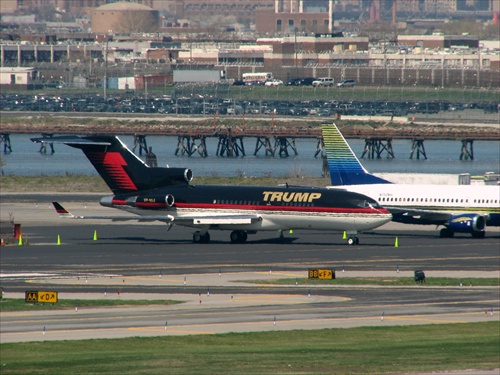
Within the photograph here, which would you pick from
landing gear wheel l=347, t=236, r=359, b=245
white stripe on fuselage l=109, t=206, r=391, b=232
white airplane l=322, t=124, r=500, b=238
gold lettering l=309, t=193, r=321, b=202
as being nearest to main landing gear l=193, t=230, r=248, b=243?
white stripe on fuselage l=109, t=206, r=391, b=232

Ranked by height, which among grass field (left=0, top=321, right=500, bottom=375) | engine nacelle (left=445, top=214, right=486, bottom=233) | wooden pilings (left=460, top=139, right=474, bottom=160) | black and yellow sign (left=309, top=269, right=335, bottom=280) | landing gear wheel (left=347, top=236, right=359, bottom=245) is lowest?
wooden pilings (left=460, top=139, right=474, bottom=160)

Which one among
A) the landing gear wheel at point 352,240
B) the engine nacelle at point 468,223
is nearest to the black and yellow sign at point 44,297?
the landing gear wheel at point 352,240

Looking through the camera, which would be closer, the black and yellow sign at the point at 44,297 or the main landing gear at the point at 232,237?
the black and yellow sign at the point at 44,297

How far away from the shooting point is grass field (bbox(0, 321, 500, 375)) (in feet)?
130

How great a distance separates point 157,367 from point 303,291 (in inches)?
736

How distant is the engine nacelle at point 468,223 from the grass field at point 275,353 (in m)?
35.2

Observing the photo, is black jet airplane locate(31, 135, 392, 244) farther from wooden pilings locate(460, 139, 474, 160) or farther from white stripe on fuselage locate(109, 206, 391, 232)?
wooden pilings locate(460, 139, 474, 160)

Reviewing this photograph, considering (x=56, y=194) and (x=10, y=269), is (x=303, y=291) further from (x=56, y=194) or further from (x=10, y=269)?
(x=56, y=194)

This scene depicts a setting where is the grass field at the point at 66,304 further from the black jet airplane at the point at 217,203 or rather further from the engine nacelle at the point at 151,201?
the engine nacelle at the point at 151,201

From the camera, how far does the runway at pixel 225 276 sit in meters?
49.1

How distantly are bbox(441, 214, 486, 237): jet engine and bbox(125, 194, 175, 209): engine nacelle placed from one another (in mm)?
19250

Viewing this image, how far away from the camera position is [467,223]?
272 ft

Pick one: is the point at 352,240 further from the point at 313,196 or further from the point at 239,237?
the point at 239,237

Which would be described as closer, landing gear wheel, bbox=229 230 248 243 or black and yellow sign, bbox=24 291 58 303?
black and yellow sign, bbox=24 291 58 303
